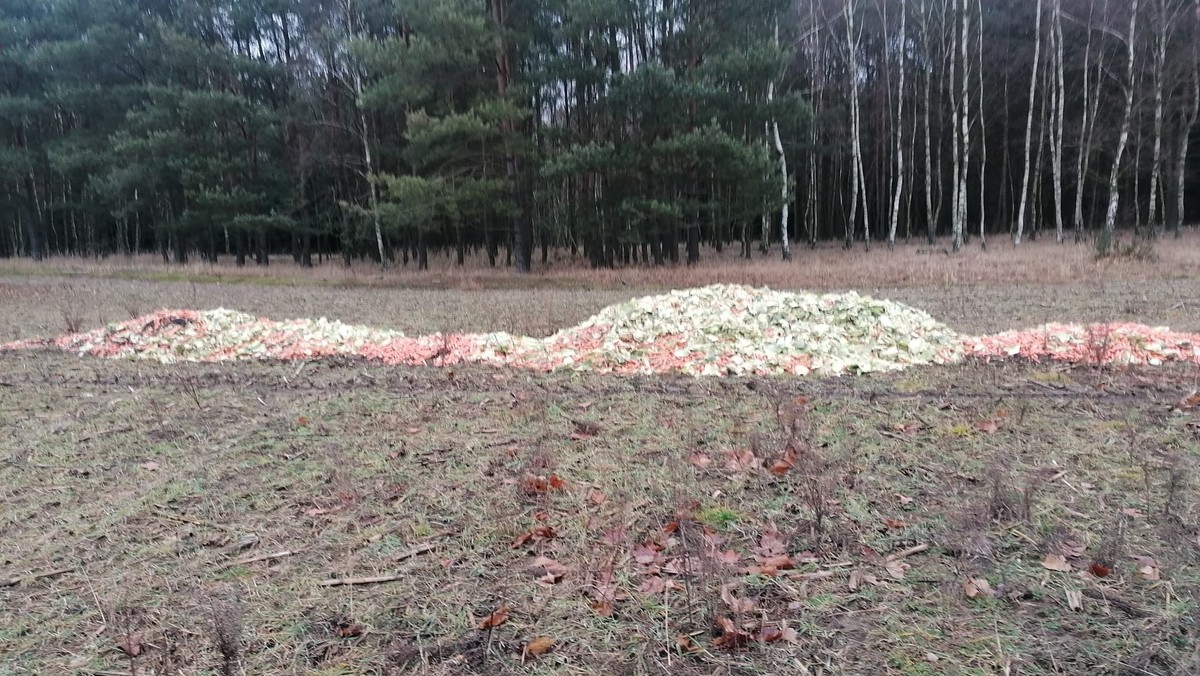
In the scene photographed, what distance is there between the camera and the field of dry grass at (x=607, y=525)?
2387 millimetres

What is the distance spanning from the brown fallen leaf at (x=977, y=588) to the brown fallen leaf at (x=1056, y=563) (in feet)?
1.00

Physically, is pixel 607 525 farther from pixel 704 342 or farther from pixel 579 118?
pixel 579 118

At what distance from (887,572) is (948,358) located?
15.0 feet

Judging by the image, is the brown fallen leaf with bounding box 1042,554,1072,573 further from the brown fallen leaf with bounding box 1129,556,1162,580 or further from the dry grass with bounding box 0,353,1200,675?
the brown fallen leaf with bounding box 1129,556,1162,580

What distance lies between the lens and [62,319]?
12.1m

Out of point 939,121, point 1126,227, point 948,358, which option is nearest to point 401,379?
point 948,358

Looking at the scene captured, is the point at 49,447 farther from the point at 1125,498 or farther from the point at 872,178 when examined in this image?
the point at 872,178

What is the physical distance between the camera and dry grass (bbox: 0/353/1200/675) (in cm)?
238

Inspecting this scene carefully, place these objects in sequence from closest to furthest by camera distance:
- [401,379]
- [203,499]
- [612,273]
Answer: [203,499] < [401,379] < [612,273]

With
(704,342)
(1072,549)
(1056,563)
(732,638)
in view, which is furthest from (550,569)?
(704,342)

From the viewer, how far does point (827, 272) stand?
1838 centimetres

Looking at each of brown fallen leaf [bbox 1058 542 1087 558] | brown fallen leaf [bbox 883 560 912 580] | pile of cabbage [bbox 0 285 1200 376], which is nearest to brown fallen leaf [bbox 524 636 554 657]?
brown fallen leaf [bbox 883 560 912 580]

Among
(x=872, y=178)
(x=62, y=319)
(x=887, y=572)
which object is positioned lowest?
(x=887, y=572)

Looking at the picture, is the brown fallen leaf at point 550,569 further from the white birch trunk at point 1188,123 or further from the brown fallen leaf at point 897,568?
the white birch trunk at point 1188,123
